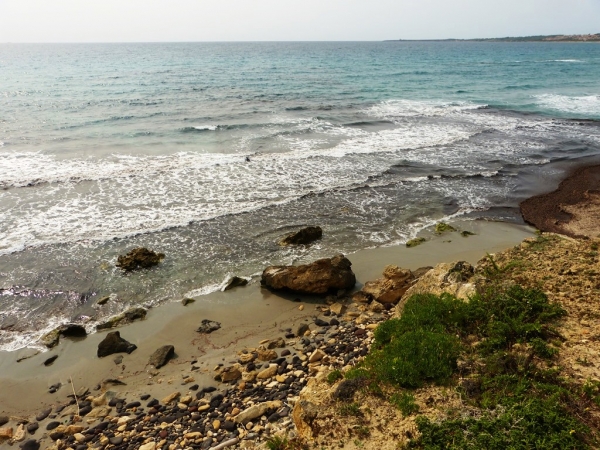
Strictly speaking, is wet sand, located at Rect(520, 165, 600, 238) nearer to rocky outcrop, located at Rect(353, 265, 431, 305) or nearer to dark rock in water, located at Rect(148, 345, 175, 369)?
rocky outcrop, located at Rect(353, 265, 431, 305)

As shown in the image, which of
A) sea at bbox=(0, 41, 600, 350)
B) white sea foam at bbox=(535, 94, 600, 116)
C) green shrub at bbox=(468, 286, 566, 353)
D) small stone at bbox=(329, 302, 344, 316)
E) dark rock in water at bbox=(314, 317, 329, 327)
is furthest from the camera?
white sea foam at bbox=(535, 94, 600, 116)

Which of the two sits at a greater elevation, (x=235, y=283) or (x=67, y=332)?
(x=235, y=283)

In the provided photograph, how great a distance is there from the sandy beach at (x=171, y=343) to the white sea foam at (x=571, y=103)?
3810cm

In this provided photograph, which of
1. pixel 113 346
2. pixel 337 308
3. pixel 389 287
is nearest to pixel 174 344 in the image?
pixel 113 346

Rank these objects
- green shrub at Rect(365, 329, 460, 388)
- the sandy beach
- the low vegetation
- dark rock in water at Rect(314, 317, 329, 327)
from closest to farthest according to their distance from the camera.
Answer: the low vegetation
green shrub at Rect(365, 329, 460, 388)
the sandy beach
dark rock in water at Rect(314, 317, 329, 327)

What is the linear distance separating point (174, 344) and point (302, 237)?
6216 millimetres

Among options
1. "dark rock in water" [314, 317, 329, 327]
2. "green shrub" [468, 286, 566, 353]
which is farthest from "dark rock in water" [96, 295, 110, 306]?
"green shrub" [468, 286, 566, 353]

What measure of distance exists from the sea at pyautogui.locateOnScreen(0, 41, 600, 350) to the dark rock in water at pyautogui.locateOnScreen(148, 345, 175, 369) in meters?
2.24

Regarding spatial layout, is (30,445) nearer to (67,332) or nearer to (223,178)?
(67,332)

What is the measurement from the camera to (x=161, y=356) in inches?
382

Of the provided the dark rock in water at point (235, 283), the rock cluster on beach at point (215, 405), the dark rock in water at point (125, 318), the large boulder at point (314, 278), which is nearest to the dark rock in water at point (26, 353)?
the dark rock in water at point (125, 318)

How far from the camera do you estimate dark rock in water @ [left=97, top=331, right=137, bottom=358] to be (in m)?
9.88

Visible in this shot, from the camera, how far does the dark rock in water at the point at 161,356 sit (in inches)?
377

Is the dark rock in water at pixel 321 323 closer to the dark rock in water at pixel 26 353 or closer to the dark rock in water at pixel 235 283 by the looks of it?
the dark rock in water at pixel 235 283
